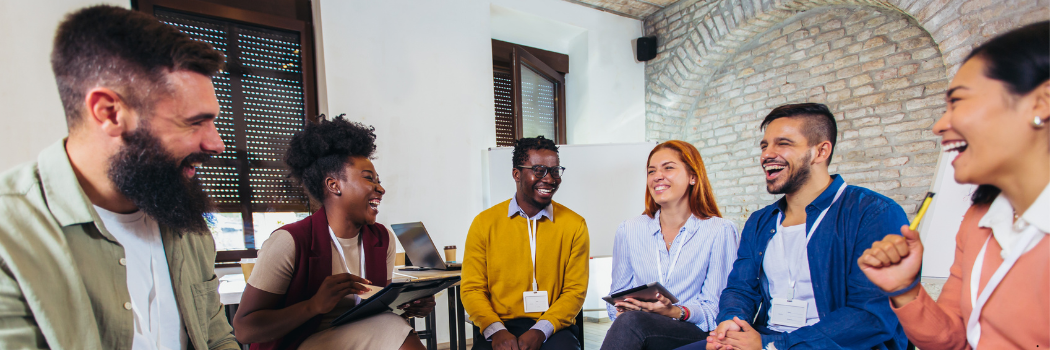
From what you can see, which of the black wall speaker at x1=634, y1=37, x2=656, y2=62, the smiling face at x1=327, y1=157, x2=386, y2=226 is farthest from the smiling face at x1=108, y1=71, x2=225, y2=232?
the black wall speaker at x1=634, y1=37, x2=656, y2=62

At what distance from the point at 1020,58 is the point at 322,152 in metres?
2.17

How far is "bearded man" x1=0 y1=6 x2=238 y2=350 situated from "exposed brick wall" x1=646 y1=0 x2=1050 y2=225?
407 cm

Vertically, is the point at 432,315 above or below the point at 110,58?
below

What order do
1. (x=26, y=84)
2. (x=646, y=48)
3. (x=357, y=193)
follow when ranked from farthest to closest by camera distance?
(x=646, y=48)
(x=26, y=84)
(x=357, y=193)

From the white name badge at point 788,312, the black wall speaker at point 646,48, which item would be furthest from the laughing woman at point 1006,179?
the black wall speaker at point 646,48

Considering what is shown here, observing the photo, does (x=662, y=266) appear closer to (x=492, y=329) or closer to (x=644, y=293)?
(x=644, y=293)

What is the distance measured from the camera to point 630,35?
559 cm

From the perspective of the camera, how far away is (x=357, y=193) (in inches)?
79.0

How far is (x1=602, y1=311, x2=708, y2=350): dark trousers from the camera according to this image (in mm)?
1923

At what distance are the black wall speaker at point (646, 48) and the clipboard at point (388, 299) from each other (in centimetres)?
434

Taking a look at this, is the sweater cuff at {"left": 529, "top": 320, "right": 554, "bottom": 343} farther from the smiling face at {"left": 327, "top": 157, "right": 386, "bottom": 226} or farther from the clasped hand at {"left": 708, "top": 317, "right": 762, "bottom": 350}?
the smiling face at {"left": 327, "top": 157, "right": 386, "bottom": 226}

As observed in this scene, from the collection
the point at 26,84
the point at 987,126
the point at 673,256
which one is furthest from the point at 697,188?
the point at 26,84

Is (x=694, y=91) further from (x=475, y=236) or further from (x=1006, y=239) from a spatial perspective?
(x=1006, y=239)

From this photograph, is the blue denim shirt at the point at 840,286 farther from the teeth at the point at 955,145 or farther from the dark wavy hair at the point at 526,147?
the dark wavy hair at the point at 526,147
